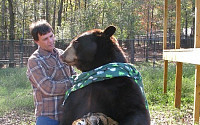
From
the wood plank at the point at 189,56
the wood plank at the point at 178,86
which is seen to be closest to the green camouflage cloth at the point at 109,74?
the wood plank at the point at 189,56

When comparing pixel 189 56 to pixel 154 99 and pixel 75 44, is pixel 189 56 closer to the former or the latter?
→ pixel 75 44

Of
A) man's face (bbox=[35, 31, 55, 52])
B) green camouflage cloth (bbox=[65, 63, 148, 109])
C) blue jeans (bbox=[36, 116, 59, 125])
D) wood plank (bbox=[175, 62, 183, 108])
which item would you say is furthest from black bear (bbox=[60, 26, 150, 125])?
wood plank (bbox=[175, 62, 183, 108])

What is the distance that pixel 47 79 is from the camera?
8.45 feet

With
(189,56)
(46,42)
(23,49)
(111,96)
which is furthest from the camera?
(23,49)

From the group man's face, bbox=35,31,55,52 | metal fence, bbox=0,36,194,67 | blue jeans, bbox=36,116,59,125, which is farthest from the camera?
metal fence, bbox=0,36,194,67

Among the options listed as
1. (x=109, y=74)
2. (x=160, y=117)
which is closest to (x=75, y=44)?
(x=109, y=74)

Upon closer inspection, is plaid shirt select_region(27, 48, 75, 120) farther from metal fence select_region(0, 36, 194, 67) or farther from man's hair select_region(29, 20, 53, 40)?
metal fence select_region(0, 36, 194, 67)

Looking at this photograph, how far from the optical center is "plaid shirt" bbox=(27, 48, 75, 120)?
257cm

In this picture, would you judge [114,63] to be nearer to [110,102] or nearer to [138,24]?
[110,102]

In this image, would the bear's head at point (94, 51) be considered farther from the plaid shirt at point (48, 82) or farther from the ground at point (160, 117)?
the ground at point (160, 117)

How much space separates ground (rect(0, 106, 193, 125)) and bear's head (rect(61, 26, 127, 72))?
Answer: 343 centimetres

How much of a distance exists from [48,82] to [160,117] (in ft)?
13.0

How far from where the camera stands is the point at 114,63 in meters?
2.29

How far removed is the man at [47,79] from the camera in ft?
8.45
